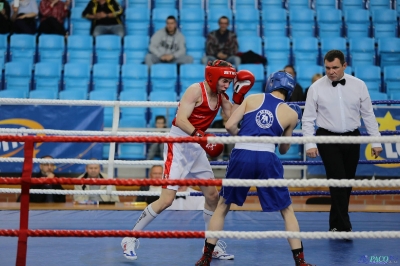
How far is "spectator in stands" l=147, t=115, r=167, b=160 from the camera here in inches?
279

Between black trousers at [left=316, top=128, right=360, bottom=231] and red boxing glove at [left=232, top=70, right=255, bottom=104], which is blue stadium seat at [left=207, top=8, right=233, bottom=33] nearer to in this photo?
black trousers at [left=316, top=128, right=360, bottom=231]

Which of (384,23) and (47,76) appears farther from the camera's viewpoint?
(384,23)

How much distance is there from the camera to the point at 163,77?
27.8 feet

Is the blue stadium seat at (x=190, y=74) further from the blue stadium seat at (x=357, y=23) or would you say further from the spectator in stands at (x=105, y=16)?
the blue stadium seat at (x=357, y=23)

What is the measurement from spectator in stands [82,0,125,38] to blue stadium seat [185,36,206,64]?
1.05 metres

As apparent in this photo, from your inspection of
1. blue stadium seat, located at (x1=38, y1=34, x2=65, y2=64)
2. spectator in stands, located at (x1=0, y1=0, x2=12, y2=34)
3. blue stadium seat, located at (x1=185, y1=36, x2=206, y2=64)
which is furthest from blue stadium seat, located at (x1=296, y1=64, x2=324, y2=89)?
spectator in stands, located at (x1=0, y1=0, x2=12, y2=34)

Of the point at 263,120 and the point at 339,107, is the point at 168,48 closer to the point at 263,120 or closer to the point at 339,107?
the point at 339,107

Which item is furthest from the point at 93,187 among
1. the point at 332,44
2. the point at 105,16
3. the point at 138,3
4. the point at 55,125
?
the point at 332,44

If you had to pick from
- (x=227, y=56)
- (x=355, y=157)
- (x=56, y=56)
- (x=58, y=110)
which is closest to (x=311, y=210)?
(x=355, y=157)

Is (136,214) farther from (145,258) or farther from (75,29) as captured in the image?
(75,29)

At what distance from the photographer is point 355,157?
15.1 ft

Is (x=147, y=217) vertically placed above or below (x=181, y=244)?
above

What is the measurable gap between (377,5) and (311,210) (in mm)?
5413

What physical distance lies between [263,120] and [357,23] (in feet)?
22.3
